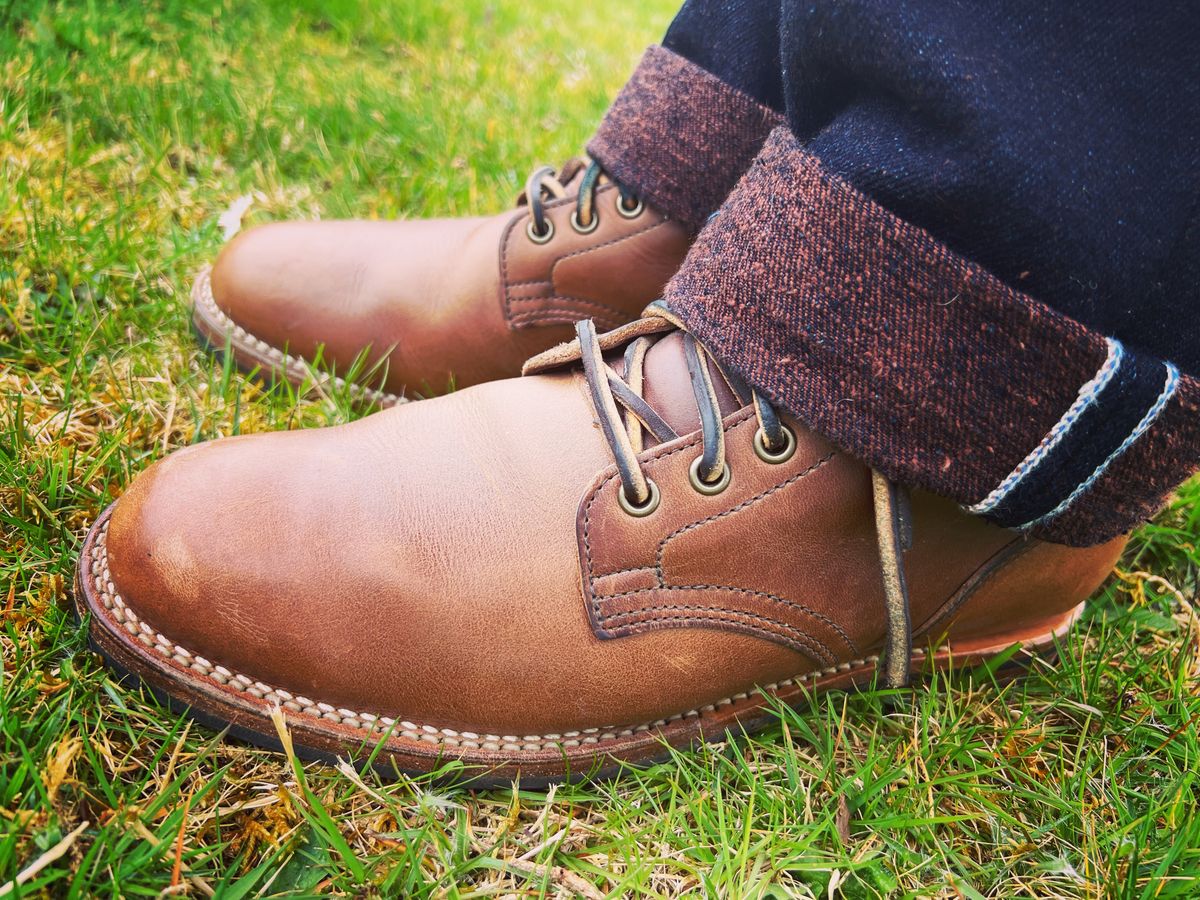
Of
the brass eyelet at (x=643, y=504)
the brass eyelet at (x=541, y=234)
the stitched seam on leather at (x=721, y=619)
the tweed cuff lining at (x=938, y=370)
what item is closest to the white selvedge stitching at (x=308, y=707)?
the stitched seam on leather at (x=721, y=619)

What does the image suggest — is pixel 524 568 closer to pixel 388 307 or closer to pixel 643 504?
pixel 643 504

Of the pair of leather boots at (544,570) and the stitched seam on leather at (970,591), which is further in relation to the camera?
the stitched seam on leather at (970,591)

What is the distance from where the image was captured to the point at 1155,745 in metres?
1.30

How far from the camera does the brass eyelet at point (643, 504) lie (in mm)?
1146

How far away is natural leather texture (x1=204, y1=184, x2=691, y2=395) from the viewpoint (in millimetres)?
1747

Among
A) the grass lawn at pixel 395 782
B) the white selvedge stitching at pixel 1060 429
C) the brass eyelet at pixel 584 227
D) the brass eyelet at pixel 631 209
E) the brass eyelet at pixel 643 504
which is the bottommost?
the grass lawn at pixel 395 782

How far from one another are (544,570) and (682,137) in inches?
36.2

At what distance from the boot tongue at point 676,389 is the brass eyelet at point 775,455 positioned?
6cm

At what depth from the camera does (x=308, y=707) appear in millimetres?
1119

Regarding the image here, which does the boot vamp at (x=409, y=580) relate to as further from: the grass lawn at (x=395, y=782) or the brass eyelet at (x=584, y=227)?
the brass eyelet at (x=584, y=227)

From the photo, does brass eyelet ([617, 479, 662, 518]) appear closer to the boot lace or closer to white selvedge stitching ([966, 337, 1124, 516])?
white selvedge stitching ([966, 337, 1124, 516])

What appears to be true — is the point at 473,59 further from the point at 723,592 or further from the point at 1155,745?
the point at 1155,745

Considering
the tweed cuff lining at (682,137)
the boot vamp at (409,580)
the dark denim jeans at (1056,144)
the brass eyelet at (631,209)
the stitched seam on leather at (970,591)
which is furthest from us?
the brass eyelet at (631,209)

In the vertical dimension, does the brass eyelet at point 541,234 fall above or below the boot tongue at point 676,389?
below
